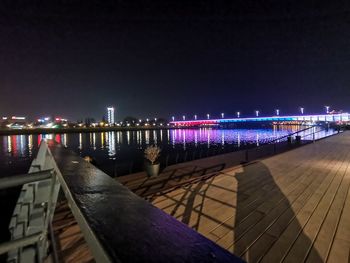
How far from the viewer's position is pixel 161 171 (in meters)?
9.65

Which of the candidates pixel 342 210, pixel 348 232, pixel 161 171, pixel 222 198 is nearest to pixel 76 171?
pixel 222 198

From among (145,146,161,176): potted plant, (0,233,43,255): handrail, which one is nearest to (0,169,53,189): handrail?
(0,233,43,255): handrail

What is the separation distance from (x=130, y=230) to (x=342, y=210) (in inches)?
189

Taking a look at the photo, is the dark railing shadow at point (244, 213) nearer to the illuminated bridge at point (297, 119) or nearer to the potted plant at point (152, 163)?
the potted plant at point (152, 163)

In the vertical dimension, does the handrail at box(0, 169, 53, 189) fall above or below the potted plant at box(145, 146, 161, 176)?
above

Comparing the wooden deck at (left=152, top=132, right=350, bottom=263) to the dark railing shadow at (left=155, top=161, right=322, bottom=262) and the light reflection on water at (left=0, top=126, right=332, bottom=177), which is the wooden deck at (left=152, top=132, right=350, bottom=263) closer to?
the dark railing shadow at (left=155, top=161, right=322, bottom=262)

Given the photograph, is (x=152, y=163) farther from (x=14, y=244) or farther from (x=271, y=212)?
(x=14, y=244)

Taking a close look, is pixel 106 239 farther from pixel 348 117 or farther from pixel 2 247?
pixel 348 117

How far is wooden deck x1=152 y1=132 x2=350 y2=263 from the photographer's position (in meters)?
2.84

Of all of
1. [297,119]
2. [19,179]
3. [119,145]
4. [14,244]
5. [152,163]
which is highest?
[297,119]

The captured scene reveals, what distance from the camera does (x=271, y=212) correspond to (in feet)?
12.9

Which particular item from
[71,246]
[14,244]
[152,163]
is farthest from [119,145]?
[14,244]

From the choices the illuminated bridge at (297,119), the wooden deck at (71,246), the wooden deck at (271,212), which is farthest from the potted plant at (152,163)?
the illuminated bridge at (297,119)

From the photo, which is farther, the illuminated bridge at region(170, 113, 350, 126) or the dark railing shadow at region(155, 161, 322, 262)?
the illuminated bridge at region(170, 113, 350, 126)
